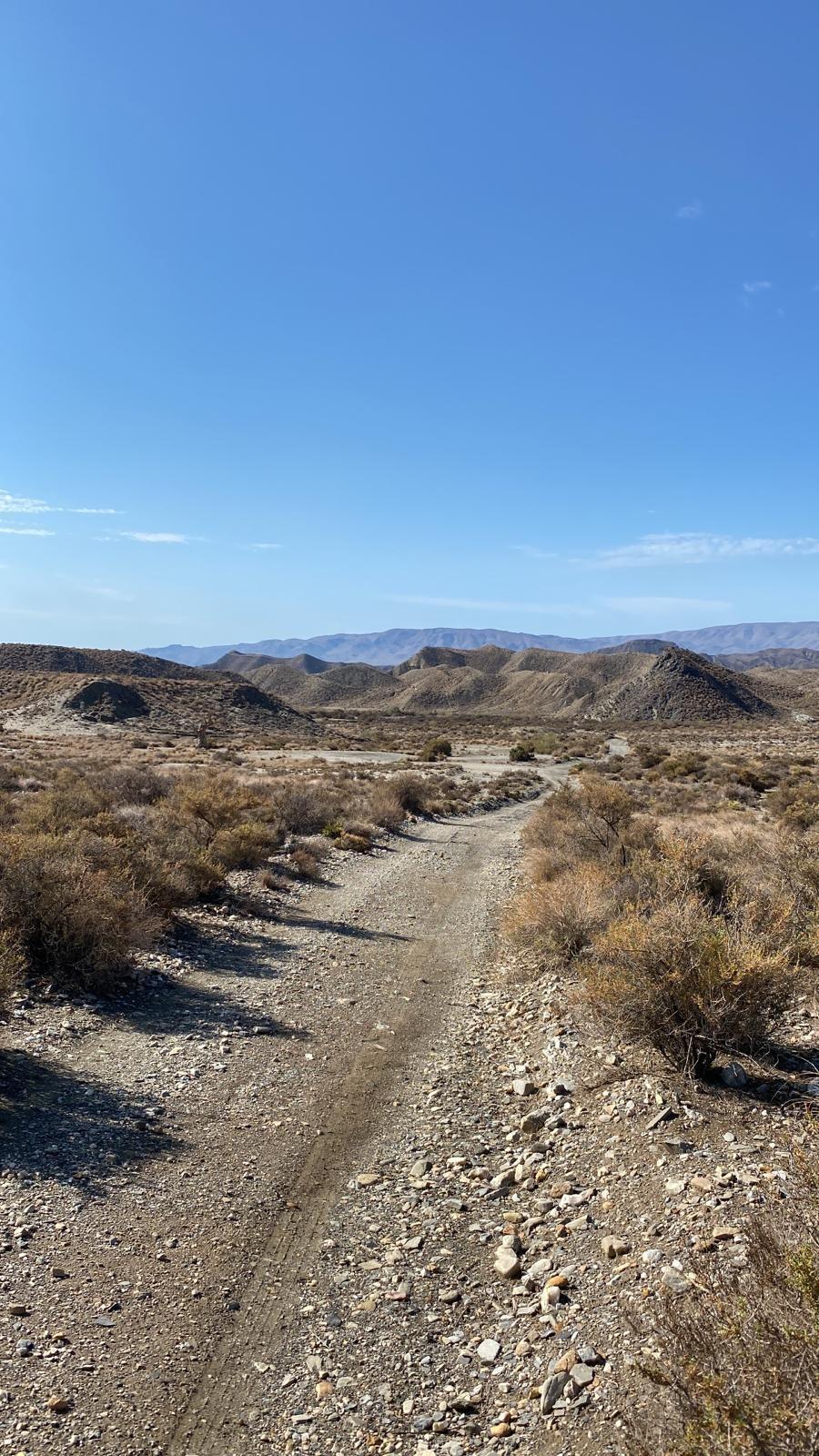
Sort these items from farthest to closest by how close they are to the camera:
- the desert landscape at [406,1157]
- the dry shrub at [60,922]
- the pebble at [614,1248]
Answer: the dry shrub at [60,922]
the pebble at [614,1248]
the desert landscape at [406,1157]

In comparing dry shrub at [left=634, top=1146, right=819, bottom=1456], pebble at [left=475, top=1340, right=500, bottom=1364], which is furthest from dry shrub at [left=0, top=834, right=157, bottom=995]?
dry shrub at [left=634, top=1146, right=819, bottom=1456]

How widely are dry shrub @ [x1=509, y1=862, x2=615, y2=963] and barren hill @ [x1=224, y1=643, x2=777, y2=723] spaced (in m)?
112

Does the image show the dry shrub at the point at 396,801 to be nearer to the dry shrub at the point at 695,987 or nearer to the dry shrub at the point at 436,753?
the dry shrub at the point at 695,987

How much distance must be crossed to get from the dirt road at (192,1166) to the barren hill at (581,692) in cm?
11365

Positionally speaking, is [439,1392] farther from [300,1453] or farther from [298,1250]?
[298,1250]

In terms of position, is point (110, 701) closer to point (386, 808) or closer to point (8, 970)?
point (386, 808)

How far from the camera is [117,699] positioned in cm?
7381

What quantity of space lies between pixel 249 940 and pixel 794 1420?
9922 mm

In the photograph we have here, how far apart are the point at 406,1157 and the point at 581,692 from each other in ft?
491

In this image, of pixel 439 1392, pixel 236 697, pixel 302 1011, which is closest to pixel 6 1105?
pixel 302 1011

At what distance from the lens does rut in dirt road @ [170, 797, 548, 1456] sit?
12.2ft

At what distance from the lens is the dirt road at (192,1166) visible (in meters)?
3.72

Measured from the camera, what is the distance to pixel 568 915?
9250 millimetres

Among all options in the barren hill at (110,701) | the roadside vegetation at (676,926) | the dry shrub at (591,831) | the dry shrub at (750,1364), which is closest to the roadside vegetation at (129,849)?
the dry shrub at (591,831)
